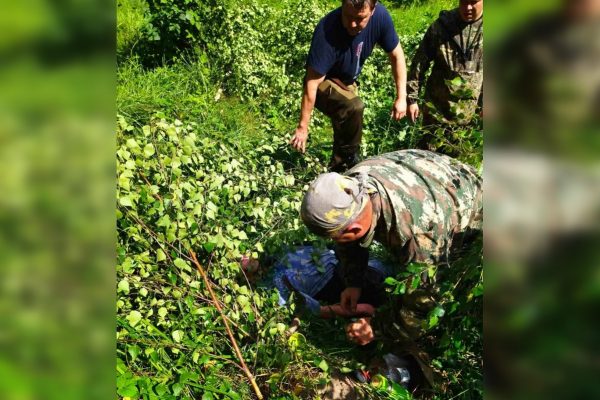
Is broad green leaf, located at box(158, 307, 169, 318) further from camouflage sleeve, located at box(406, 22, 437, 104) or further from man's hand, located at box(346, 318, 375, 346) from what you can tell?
camouflage sleeve, located at box(406, 22, 437, 104)

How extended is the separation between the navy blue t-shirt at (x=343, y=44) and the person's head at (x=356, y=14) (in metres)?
0.09

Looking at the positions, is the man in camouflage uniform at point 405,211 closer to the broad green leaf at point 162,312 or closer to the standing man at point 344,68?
the broad green leaf at point 162,312

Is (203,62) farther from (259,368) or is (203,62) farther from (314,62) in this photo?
(259,368)

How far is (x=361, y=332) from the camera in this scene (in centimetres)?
296

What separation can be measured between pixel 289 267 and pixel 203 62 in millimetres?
3581

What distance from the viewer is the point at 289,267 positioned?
3496 mm

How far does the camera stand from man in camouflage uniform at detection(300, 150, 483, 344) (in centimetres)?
257

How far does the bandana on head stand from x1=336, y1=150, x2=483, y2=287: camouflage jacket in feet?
0.49

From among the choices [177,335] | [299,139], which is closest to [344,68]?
[299,139]

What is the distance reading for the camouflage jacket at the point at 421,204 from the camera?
2691 mm

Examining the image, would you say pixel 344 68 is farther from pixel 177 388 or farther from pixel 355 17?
pixel 177 388

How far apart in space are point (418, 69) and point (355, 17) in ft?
3.26

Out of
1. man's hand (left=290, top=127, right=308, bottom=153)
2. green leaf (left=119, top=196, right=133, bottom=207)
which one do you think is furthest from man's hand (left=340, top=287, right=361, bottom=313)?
man's hand (left=290, top=127, right=308, bottom=153)
